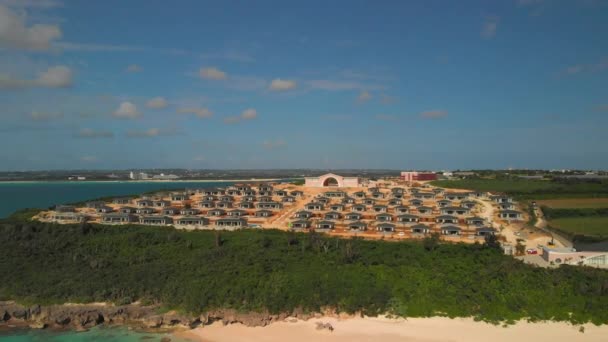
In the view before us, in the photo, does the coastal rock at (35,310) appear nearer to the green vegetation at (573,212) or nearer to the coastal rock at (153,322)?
the coastal rock at (153,322)

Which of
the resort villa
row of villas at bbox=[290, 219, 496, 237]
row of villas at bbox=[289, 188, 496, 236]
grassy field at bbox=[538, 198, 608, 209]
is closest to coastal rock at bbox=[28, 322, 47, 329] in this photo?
the resort villa

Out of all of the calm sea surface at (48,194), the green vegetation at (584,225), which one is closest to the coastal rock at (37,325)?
the green vegetation at (584,225)

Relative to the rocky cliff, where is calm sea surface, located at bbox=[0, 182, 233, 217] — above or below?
above

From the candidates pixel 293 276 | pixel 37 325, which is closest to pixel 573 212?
pixel 293 276

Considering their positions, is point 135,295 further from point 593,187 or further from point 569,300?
point 593,187

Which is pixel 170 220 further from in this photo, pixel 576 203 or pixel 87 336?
pixel 576 203

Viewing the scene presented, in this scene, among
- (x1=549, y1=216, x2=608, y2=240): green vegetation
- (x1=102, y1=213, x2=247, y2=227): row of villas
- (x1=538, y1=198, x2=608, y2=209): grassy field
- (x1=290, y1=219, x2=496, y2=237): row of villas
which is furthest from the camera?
(x1=538, y1=198, x2=608, y2=209): grassy field

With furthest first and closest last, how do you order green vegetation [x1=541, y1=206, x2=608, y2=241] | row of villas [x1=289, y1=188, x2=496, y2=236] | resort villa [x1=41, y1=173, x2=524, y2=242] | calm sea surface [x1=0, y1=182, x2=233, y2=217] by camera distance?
calm sea surface [x1=0, y1=182, x2=233, y2=217] → resort villa [x1=41, y1=173, x2=524, y2=242] → row of villas [x1=289, y1=188, x2=496, y2=236] → green vegetation [x1=541, y1=206, x2=608, y2=241]

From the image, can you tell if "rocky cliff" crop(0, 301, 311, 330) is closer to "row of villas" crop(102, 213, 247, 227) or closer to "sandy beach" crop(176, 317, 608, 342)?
"sandy beach" crop(176, 317, 608, 342)
